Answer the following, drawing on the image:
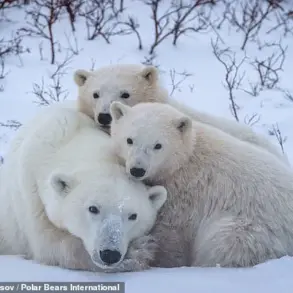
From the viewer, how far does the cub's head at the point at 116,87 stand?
14.2 ft

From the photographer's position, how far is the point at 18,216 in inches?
152

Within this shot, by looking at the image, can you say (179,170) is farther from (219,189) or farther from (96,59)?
(96,59)

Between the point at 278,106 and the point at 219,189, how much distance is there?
14.1 ft

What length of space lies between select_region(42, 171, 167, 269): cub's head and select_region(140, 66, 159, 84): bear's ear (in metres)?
1.13

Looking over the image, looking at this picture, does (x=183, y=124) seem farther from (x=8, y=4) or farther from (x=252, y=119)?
(x=8, y=4)

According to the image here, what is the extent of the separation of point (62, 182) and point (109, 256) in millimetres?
523

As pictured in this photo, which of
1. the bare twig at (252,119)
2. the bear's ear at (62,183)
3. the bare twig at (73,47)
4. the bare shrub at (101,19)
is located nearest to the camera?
the bear's ear at (62,183)

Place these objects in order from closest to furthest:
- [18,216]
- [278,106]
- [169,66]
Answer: [18,216] < [278,106] < [169,66]

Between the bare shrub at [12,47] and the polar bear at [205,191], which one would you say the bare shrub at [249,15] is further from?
the polar bear at [205,191]

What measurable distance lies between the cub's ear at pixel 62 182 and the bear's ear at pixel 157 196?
1.28 feet

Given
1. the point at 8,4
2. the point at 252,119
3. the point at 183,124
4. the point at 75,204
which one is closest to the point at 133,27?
the point at 8,4

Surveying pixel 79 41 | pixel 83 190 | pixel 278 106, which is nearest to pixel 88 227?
pixel 83 190

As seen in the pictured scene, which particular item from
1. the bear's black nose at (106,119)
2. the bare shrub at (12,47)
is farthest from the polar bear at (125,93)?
the bare shrub at (12,47)

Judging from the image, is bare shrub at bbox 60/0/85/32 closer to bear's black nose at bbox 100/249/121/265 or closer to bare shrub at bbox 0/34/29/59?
bare shrub at bbox 0/34/29/59
